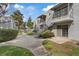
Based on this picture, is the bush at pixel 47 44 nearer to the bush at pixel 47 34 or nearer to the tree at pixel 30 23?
the bush at pixel 47 34

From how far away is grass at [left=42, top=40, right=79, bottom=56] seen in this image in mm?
4629

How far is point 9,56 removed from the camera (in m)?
4.63

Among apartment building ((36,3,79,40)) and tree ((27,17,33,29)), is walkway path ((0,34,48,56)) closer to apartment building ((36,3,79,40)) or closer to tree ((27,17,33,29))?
tree ((27,17,33,29))

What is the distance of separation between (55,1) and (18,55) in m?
1.51

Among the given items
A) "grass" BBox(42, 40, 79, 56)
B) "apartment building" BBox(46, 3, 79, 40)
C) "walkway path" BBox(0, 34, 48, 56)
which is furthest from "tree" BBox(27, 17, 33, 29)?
"grass" BBox(42, 40, 79, 56)

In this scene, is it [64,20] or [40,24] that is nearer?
[64,20]

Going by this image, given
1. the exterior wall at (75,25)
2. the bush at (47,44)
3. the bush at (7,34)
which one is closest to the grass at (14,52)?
the bush at (7,34)

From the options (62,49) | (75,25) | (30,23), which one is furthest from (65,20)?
(30,23)

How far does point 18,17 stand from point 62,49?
1.26 metres

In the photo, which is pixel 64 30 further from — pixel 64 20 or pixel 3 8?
pixel 3 8

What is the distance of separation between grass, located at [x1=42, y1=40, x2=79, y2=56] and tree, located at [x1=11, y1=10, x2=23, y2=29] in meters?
0.71

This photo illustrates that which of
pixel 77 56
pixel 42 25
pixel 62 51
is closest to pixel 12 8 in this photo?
pixel 42 25

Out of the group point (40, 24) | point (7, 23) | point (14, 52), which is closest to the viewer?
point (14, 52)

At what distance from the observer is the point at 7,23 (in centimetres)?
474
